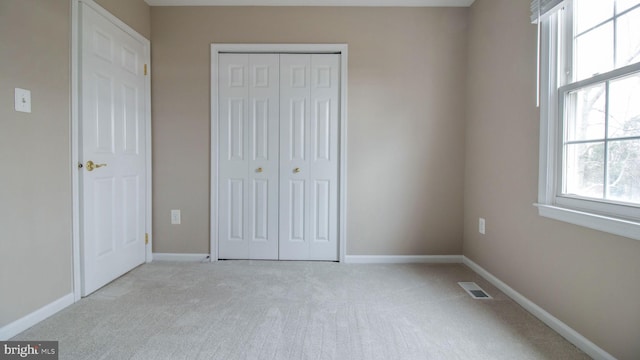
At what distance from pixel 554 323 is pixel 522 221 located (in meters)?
0.64

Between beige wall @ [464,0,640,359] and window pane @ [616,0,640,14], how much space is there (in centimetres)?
49

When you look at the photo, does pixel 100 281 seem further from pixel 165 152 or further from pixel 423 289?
pixel 423 289

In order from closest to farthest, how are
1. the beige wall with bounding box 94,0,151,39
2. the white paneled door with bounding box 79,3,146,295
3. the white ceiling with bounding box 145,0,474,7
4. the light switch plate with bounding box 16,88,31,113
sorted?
1. the light switch plate with bounding box 16,88,31,113
2. the white paneled door with bounding box 79,3,146,295
3. the beige wall with bounding box 94,0,151,39
4. the white ceiling with bounding box 145,0,474,7

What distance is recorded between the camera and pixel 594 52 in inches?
63.2

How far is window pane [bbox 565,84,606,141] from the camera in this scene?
1.58m

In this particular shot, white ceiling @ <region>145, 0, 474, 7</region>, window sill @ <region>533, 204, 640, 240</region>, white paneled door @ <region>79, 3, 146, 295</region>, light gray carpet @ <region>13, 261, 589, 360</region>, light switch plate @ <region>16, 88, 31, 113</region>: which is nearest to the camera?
window sill @ <region>533, 204, 640, 240</region>

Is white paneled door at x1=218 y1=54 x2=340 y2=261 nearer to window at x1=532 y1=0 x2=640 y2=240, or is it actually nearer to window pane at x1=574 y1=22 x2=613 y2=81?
window at x1=532 y1=0 x2=640 y2=240

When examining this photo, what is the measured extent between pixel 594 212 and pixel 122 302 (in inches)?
113

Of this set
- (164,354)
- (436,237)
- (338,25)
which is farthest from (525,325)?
(338,25)

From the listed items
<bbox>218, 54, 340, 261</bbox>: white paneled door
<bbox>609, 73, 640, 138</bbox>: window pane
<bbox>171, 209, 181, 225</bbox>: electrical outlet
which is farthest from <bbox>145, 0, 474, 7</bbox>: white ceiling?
<bbox>171, 209, 181, 225</bbox>: electrical outlet

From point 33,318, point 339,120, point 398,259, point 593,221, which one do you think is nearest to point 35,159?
point 33,318

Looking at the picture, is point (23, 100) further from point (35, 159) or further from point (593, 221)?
point (593, 221)

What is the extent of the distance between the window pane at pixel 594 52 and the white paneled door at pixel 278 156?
1766 mm

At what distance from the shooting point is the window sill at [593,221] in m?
1.32
